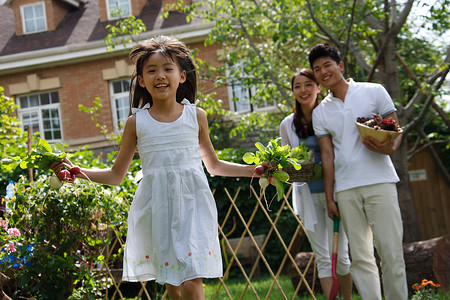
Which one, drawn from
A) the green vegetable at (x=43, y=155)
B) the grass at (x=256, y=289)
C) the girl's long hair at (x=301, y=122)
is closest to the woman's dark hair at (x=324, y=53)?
the girl's long hair at (x=301, y=122)

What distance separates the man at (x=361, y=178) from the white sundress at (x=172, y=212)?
3.47ft

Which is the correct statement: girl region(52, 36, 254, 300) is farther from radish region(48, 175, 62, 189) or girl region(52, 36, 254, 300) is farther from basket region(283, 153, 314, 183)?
basket region(283, 153, 314, 183)

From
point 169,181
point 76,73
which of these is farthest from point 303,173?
point 76,73

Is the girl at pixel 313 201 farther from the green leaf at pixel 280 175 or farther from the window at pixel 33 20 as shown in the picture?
the window at pixel 33 20

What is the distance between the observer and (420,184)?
8539 millimetres

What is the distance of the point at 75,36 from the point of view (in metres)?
11.8

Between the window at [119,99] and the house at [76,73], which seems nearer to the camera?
the house at [76,73]


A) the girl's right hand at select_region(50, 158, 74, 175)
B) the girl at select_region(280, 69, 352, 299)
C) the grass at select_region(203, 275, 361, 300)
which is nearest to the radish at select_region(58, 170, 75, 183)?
the girl's right hand at select_region(50, 158, 74, 175)

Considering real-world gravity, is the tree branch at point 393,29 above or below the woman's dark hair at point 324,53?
above

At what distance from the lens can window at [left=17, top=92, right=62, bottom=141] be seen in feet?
38.0

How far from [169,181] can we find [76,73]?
949cm

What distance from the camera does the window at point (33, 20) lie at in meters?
12.5

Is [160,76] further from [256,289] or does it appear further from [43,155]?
[256,289]

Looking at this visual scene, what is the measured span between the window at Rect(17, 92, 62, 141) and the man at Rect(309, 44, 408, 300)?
29.9ft
